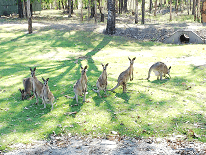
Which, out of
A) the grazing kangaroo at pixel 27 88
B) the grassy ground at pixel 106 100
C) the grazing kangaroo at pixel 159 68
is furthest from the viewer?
the grazing kangaroo at pixel 159 68

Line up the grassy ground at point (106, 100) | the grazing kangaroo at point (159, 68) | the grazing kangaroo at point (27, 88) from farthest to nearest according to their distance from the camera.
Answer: the grazing kangaroo at point (159, 68), the grazing kangaroo at point (27, 88), the grassy ground at point (106, 100)

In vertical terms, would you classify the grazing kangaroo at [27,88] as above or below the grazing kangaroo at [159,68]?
below

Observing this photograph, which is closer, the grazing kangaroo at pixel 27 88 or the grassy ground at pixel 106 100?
the grassy ground at pixel 106 100

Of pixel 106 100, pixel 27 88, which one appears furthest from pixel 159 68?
pixel 27 88

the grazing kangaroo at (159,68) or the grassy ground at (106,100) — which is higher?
the grazing kangaroo at (159,68)

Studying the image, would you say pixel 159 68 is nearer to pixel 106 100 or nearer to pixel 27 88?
pixel 106 100

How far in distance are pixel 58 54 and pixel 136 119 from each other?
11.3 meters

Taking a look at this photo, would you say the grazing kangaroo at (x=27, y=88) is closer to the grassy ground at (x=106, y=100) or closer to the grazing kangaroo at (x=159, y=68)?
the grassy ground at (x=106, y=100)

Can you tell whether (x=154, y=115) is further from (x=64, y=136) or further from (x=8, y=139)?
(x=8, y=139)

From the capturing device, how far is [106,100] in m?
9.01

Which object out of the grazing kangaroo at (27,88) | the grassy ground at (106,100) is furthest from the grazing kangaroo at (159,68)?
the grazing kangaroo at (27,88)

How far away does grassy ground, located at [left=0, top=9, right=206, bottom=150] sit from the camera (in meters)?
6.94

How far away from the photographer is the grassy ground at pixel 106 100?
6.94m

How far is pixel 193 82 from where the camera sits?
10812 mm
